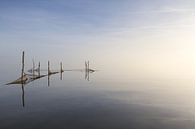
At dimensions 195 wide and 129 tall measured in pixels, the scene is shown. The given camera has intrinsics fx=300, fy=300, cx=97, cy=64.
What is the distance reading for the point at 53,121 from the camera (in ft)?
89.9

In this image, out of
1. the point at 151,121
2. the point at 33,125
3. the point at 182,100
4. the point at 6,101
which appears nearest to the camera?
the point at 33,125

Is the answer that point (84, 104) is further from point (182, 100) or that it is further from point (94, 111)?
point (182, 100)

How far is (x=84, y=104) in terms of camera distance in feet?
124

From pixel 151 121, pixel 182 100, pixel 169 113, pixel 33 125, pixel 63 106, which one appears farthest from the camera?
pixel 182 100

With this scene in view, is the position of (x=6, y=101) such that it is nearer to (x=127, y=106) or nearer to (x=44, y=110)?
(x=44, y=110)

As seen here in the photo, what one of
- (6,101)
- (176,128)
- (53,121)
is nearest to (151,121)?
(176,128)

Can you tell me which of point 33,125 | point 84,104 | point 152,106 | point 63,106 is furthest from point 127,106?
point 33,125

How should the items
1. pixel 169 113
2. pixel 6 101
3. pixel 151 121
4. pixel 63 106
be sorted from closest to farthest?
pixel 151 121 → pixel 169 113 → pixel 63 106 → pixel 6 101

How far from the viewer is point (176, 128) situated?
2595 cm

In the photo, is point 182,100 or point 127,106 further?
point 182,100

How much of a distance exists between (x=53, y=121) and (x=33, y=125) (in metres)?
2.18

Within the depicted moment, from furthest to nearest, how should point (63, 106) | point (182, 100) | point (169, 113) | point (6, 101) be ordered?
point (182, 100) < point (6, 101) < point (63, 106) < point (169, 113)

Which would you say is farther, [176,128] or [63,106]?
[63,106]

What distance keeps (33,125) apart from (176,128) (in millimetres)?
12361
